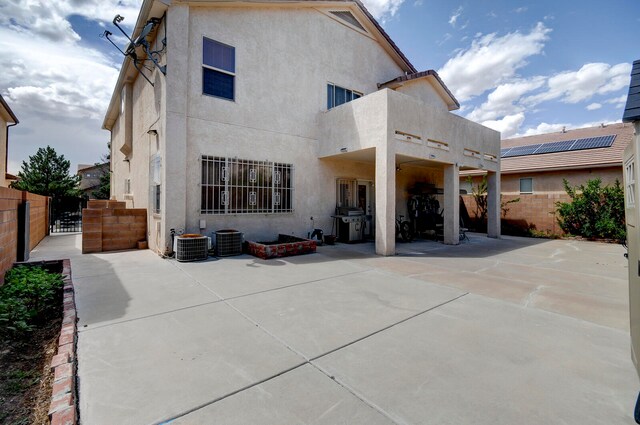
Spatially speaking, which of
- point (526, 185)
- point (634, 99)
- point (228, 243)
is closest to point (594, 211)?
point (526, 185)

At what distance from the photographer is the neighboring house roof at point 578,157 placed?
13.1 m

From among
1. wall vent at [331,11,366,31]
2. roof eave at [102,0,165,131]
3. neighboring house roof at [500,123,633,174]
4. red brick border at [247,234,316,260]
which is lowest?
red brick border at [247,234,316,260]

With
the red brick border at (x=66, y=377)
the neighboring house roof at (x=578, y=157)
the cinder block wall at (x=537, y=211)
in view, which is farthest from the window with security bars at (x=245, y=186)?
the neighboring house roof at (x=578, y=157)

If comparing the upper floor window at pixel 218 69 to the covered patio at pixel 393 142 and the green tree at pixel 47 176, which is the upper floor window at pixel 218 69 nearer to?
the covered patio at pixel 393 142

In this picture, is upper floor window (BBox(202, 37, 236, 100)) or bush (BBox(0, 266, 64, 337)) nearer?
bush (BBox(0, 266, 64, 337))

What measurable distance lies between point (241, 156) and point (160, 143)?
2.20 metres

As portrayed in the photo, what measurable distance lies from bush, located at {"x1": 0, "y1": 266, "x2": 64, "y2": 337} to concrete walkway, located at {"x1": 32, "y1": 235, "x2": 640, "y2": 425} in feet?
1.27

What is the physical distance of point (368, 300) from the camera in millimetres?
4316

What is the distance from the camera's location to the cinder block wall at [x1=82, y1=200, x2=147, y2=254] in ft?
25.8

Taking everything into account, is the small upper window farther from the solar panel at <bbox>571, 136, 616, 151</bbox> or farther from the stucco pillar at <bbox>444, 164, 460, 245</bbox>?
the stucco pillar at <bbox>444, 164, 460, 245</bbox>

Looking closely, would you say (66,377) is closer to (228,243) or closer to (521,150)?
(228,243)

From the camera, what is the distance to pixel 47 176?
81.1 feet

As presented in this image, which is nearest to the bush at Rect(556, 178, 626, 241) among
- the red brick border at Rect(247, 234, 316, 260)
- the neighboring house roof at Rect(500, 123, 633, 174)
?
the neighboring house roof at Rect(500, 123, 633, 174)

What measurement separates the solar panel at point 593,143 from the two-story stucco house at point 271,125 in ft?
22.3
